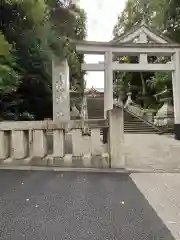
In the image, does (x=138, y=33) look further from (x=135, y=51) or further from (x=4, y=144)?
(x=4, y=144)

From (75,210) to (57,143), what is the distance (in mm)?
2822

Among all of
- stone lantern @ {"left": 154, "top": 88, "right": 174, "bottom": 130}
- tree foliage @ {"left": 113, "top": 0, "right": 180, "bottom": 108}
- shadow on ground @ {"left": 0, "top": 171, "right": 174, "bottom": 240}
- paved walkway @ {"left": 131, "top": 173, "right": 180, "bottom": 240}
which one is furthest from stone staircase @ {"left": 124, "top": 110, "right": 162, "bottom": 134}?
shadow on ground @ {"left": 0, "top": 171, "right": 174, "bottom": 240}

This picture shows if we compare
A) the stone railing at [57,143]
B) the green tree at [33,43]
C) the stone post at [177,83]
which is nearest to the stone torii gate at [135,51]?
the stone post at [177,83]

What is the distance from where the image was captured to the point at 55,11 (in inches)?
318

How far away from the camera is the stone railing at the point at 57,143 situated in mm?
6004

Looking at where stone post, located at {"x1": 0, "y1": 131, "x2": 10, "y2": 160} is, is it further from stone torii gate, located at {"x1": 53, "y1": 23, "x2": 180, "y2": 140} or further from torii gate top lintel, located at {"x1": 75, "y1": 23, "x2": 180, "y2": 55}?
torii gate top lintel, located at {"x1": 75, "y1": 23, "x2": 180, "y2": 55}

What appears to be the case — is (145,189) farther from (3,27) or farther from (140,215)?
(3,27)

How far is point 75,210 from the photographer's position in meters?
3.33

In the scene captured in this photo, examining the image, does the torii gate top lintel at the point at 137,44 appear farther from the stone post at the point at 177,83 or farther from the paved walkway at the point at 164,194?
A: the paved walkway at the point at 164,194

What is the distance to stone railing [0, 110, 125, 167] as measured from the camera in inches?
236

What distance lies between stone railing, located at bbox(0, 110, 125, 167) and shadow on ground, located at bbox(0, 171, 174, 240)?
96 cm

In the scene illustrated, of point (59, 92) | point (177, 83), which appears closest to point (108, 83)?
point (59, 92)

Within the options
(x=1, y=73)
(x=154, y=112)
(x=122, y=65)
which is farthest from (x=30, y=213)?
(x=154, y=112)

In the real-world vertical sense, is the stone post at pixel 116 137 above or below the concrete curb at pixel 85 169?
above
